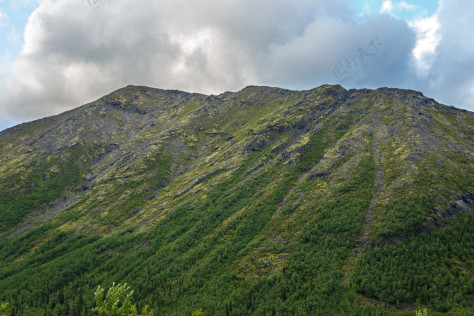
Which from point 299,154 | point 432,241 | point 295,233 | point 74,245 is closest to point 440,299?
point 432,241

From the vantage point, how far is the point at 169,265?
132m

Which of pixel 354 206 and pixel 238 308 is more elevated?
pixel 354 206

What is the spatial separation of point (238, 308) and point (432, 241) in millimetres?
75748

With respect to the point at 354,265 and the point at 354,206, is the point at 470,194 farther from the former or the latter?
the point at 354,265

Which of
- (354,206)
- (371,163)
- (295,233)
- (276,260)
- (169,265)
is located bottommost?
(169,265)

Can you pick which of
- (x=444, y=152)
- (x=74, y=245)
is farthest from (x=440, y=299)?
(x=74, y=245)

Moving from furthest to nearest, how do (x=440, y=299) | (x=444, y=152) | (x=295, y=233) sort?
(x=444, y=152) → (x=295, y=233) → (x=440, y=299)

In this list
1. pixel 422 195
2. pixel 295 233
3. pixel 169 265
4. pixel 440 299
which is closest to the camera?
pixel 440 299

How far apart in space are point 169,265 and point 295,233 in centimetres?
7025

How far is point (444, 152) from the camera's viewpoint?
145 meters

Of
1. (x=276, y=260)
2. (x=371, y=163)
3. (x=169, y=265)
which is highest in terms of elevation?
(x=371, y=163)

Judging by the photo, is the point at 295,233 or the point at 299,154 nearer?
the point at 295,233

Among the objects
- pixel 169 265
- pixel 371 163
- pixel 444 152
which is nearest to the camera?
pixel 169 265

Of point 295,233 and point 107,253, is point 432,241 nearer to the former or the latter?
point 295,233
